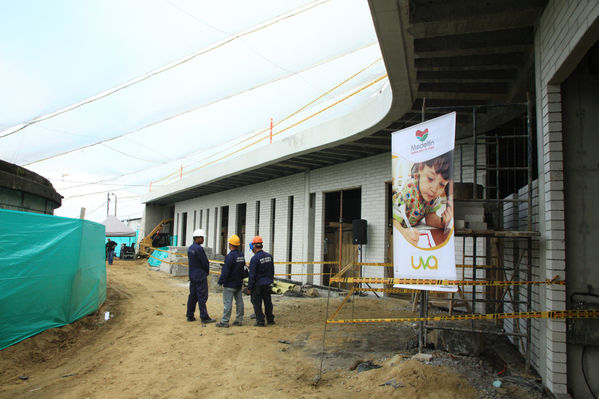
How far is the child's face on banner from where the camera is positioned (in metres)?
4.71

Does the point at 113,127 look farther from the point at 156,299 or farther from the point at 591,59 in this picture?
the point at 591,59

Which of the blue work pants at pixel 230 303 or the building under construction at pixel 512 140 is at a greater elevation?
the building under construction at pixel 512 140

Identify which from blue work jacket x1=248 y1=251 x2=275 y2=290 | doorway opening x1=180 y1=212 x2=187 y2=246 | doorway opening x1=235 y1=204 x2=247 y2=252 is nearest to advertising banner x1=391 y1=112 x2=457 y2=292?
blue work jacket x1=248 y1=251 x2=275 y2=290

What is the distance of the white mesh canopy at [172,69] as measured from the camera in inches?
257

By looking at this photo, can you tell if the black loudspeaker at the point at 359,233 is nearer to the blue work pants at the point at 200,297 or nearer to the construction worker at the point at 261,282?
the construction worker at the point at 261,282

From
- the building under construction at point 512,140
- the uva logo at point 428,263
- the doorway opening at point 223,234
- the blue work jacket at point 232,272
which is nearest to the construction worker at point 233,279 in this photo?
the blue work jacket at point 232,272

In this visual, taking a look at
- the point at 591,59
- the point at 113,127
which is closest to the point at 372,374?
the point at 591,59

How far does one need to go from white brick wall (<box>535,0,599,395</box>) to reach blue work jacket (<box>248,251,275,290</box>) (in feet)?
16.6

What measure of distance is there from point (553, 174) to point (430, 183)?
4.30 ft

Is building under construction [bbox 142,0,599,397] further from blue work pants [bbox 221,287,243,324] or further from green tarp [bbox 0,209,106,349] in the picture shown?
green tarp [bbox 0,209,106,349]

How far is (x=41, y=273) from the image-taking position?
20.6 feet

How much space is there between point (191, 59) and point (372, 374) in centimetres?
691

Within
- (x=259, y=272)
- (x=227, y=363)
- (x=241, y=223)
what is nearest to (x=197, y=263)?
(x=259, y=272)

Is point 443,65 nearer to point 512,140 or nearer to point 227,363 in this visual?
point 512,140
